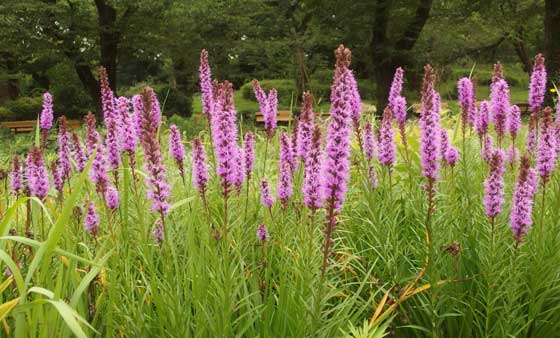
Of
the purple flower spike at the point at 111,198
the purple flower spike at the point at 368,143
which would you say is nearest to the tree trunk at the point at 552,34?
the purple flower spike at the point at 368,143

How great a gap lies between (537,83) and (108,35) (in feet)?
61.9

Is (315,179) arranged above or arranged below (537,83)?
below

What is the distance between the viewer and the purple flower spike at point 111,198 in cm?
260

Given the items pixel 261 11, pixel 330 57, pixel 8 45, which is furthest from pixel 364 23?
pixel 8 45

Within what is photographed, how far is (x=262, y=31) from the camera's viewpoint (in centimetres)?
2198

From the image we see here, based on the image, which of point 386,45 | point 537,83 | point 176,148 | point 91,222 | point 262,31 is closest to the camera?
point 91,222

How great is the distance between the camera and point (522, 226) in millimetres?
2299

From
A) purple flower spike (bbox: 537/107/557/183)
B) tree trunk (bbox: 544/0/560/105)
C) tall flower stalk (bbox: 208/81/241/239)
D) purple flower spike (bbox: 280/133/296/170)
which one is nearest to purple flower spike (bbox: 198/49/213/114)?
purple flower spike (bbox: 280/133/296/170)

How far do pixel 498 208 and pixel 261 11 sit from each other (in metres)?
20.4

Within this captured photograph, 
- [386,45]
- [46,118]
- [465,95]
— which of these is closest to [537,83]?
[465,95]

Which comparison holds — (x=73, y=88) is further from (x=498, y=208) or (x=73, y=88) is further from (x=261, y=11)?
(x=498, y=208)

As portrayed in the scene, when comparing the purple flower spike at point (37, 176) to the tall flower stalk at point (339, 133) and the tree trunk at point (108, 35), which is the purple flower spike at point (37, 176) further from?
the tree trunk at point (108, 35)

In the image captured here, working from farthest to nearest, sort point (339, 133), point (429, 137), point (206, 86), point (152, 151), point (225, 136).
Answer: point (206, 86)
point (429, 137)
point (152, 151)
point (225, 136)
point (339, 133)

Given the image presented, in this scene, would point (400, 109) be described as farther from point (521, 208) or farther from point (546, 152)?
point (521, 208)
